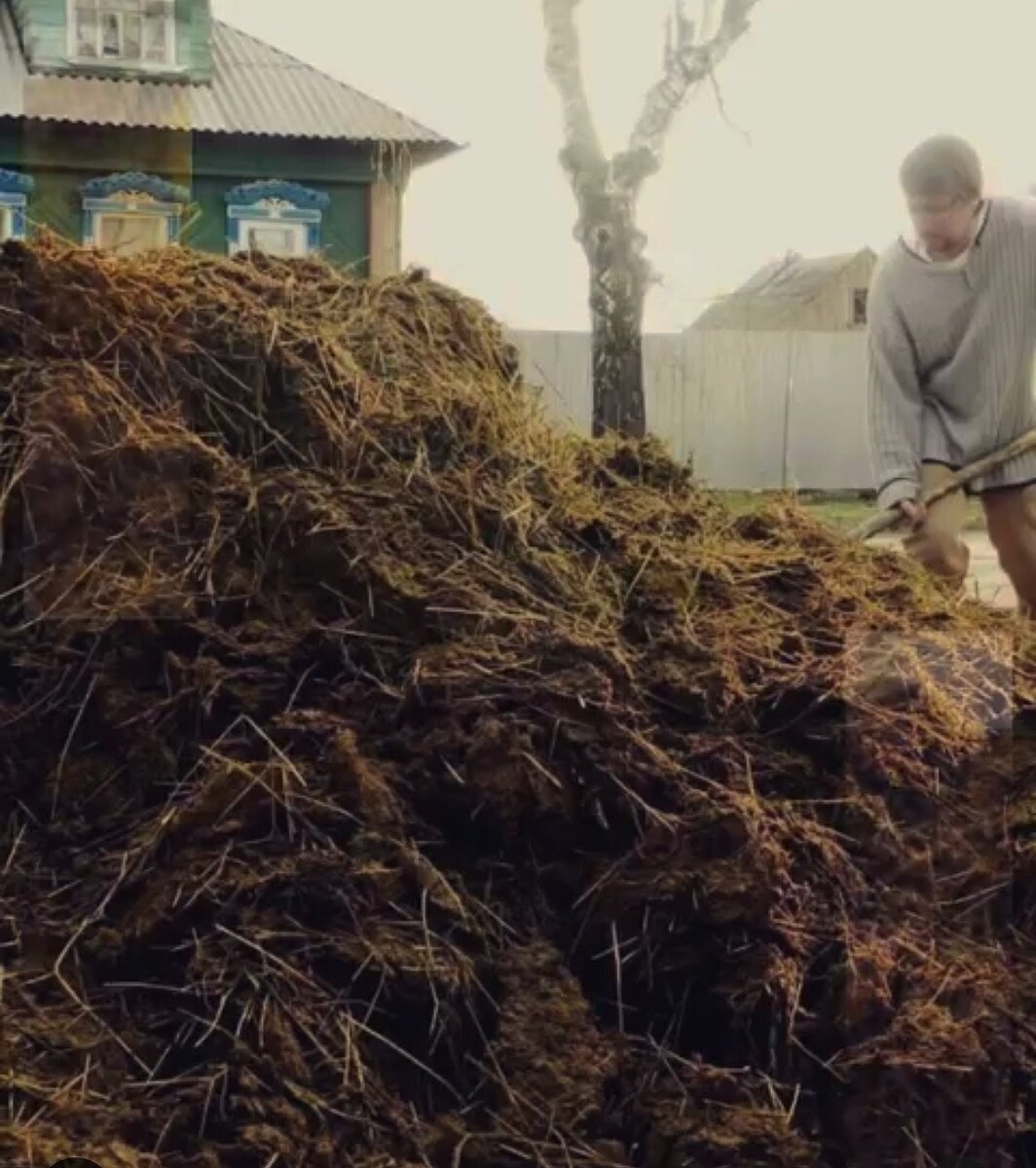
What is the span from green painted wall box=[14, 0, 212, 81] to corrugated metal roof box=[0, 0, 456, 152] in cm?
11

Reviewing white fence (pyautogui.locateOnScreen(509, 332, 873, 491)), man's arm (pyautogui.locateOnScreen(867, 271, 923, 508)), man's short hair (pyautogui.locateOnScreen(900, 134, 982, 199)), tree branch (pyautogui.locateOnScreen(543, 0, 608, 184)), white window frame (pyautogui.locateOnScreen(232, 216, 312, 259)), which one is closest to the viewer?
man's short hair (pyautogui.locateOnScreen(900, 134, 982, 199))

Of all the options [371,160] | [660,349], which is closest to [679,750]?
[371,160]

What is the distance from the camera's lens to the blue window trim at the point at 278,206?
1517cm

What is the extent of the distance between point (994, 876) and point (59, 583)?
5.19ft

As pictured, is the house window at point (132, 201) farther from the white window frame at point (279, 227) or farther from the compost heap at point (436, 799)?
the compost heap at point (436, 799)

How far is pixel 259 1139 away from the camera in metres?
2.38

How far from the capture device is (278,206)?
1523cm

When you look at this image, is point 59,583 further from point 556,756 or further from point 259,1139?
point 259,1139

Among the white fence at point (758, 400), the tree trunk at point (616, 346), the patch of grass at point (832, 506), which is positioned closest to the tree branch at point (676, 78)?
the tree trunk at point (616, 346)

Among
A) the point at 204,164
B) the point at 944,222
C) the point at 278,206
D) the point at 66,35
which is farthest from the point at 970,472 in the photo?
the point at 66,35

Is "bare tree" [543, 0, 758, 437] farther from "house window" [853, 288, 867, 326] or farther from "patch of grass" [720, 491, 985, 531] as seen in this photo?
"house window" [853, 288, 867, 326]

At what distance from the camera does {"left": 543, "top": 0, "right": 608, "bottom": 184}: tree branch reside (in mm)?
12891

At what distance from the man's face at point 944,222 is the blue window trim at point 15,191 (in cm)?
1089

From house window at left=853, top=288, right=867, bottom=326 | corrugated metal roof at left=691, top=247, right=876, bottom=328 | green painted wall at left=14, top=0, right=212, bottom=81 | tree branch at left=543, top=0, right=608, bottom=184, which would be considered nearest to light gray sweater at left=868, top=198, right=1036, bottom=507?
tree branch at left=543, top=0, right=608, bottom=184
